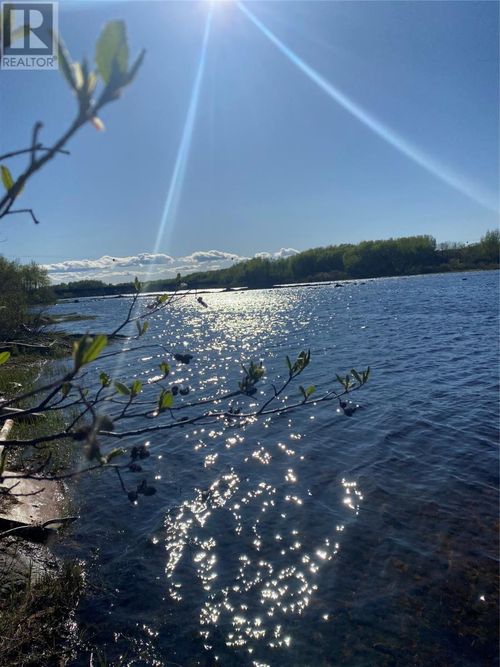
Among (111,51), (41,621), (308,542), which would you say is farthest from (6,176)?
(308,542)

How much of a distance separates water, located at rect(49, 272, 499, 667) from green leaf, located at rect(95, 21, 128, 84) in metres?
6.61

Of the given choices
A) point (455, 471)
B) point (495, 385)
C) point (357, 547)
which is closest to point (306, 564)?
point (357, 547)

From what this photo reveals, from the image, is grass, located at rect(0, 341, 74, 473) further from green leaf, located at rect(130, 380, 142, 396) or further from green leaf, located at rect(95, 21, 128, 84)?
green leaf, located at rect(95, 21, 128, 84)

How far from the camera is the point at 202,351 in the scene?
30.3 meters

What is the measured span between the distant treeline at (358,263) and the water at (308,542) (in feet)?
388

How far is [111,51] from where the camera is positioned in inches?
41.3

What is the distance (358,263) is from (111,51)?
525ft

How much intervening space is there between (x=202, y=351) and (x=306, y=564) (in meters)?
23.7

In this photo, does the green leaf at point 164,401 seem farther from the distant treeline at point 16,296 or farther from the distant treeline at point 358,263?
the distant treeline at point 358,263

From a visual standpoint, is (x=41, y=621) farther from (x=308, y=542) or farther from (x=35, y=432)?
(x=35, y=432)

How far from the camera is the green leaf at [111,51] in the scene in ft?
3.32

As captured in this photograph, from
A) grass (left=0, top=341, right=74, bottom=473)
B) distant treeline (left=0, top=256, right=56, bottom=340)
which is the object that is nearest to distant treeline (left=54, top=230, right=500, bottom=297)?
distant treeline (left=0, top=256, right=56, bottom=340)

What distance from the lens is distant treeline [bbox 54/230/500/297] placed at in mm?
138375

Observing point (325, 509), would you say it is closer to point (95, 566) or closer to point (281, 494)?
point (281, 494)
